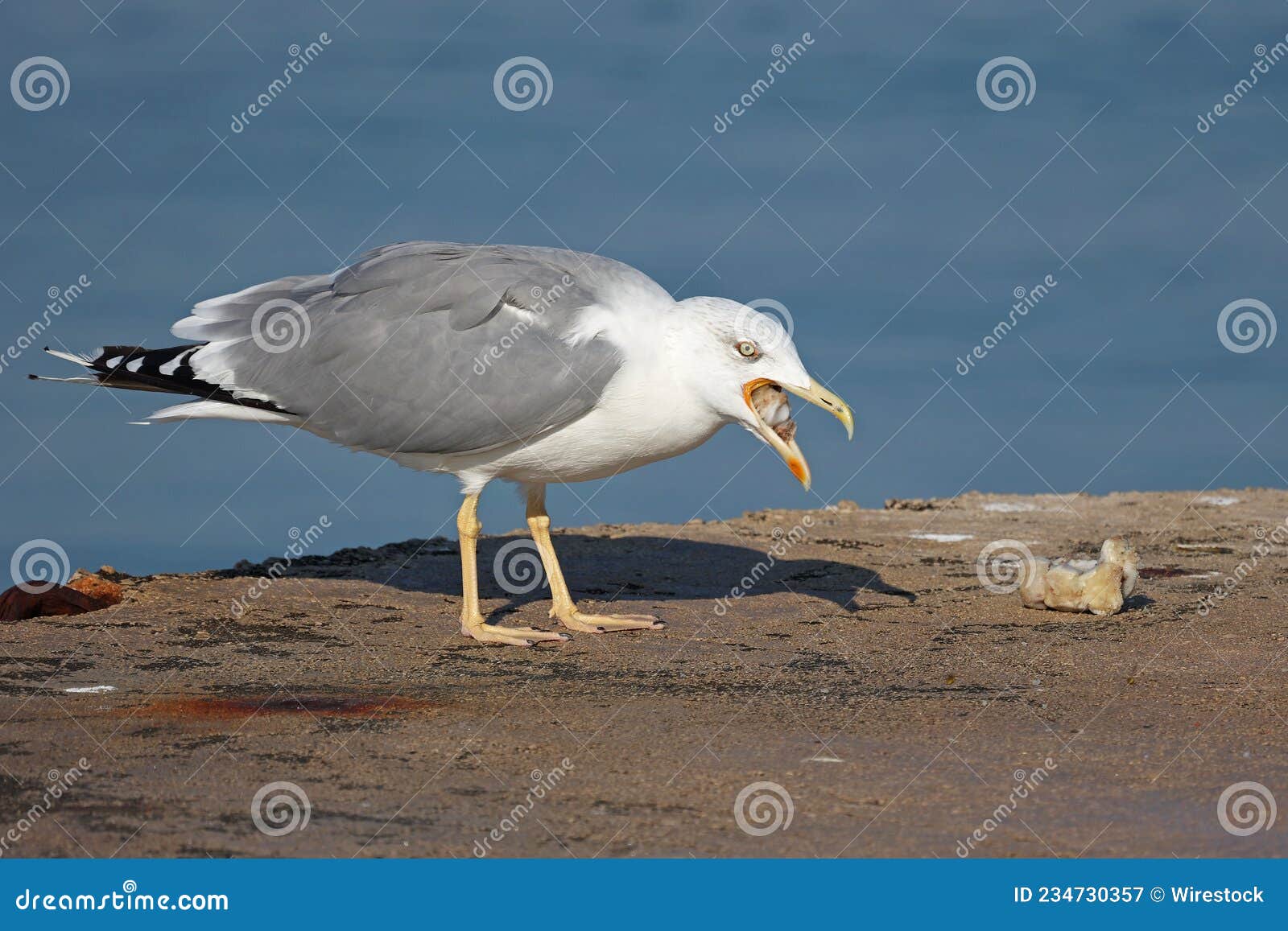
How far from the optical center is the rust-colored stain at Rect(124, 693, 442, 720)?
296 inches

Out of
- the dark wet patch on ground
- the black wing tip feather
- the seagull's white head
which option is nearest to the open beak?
the seagull's white head

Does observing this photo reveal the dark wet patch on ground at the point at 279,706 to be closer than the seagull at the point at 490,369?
Yes

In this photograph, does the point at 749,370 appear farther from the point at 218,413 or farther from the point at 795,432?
the point at 218,413

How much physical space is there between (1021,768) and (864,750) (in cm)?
73

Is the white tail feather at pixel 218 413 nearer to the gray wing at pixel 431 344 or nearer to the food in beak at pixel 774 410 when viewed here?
the gray wing at pixel 431 344

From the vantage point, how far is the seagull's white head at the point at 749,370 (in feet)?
30.3

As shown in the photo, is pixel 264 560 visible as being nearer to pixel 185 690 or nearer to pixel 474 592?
pixel 474 592

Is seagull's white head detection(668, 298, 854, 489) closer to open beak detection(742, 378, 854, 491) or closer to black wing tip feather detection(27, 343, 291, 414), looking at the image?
open beak detection(742, 378, 854, 491)

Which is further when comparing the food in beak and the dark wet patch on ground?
the food in beak

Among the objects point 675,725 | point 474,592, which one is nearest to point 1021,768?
point 675,725

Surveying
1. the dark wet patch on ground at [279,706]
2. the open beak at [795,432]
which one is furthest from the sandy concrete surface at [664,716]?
the open beak at [795,432]

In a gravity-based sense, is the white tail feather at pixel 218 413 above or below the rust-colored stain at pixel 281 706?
above

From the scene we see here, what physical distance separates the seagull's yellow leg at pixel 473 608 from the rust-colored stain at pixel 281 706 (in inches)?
71.9

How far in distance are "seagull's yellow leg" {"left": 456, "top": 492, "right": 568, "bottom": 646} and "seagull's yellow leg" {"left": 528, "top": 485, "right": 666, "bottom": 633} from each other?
0.99 feet
